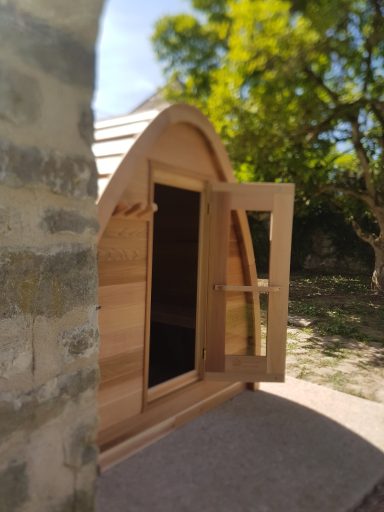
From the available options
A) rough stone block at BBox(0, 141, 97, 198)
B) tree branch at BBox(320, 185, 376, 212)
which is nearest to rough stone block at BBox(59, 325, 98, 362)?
rough stone block at BBox(0, 141, 97, 198)

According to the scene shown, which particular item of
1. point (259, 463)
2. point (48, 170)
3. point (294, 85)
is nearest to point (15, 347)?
point (48, 170)

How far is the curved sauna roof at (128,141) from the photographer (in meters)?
3.02

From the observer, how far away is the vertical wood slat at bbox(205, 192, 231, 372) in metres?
4.15

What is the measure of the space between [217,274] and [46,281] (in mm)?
2878

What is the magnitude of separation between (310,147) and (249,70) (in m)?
2.35

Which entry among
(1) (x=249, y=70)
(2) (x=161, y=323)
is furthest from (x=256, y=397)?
(1) (x=249, y=70)

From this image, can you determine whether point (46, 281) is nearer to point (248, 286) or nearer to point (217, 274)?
point (217, 274)

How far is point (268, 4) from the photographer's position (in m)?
8.55

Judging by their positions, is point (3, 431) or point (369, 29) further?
point (369, 29)

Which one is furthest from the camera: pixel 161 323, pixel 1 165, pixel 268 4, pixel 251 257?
pixel 268 4

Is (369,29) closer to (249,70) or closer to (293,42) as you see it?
(293,42)

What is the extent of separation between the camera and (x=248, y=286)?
168 inches

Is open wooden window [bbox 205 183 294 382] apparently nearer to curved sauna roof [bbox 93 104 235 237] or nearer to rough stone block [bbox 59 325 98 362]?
curved sauna roof [bbox 93 104 235 237]

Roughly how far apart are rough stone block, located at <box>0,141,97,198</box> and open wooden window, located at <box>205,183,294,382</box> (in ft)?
8.76
